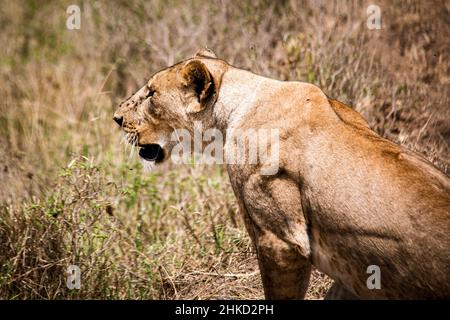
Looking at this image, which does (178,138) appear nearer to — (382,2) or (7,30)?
(382,2)

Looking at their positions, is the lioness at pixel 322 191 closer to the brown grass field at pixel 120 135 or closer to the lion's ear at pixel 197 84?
the lion's ear at pixel 197 84

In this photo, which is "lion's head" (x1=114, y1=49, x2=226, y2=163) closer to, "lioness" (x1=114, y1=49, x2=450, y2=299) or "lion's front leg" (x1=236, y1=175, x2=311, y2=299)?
"lioness" (x1=114, y1=49, x2=450, y2=299)

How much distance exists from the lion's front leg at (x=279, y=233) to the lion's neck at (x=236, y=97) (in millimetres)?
498

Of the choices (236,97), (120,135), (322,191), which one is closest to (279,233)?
(322,191)

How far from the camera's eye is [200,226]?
697cm

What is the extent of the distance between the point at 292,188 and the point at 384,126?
276cm

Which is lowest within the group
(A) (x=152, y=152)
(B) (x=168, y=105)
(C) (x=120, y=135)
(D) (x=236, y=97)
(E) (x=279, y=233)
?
(C) (x=120, y=135)

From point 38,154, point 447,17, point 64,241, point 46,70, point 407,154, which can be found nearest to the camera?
point 407,154

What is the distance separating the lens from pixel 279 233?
4.77 m

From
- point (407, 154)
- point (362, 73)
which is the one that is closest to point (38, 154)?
point (362, 73)

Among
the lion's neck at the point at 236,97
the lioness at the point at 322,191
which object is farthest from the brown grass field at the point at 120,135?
the lion's neck at the point at 236,97

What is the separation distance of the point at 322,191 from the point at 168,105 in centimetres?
142

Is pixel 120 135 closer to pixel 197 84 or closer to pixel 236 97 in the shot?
pixel 197 84

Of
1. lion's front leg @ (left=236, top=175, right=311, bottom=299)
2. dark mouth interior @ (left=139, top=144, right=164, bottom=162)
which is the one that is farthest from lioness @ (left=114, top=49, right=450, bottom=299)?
dark mouth interior @ (left=139, top=144, right=164, bottom=162)
